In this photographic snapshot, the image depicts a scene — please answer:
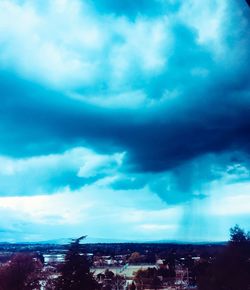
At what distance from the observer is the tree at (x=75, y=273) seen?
2459 centimetres

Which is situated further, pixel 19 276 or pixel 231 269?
pixel 19 276

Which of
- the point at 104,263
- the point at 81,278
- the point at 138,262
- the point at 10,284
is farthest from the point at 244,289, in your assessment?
the point at 138,262

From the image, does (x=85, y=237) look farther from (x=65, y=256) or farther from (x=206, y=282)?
(x=206, y=282)

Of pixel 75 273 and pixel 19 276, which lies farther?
pixel 19 276

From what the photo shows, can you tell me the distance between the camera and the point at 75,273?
983 inches

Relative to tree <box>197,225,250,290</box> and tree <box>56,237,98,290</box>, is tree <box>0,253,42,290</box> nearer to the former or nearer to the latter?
tree <box>56,237,98,290</box>

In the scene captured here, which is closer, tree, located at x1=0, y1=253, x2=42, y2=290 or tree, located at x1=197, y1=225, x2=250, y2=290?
tree, located at x1=197, y1=225, x2=250, y2=290

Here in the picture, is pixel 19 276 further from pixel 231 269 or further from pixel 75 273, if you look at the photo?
pixel 231 269

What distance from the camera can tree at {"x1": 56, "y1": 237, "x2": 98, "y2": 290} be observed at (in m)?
24.6

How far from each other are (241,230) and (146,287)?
1495 centimetres

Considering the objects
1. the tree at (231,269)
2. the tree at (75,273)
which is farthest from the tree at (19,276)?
the tree at (231,269)

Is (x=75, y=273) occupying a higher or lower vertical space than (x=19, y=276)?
higher

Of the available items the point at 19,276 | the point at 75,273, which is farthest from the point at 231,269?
the point at 19,276

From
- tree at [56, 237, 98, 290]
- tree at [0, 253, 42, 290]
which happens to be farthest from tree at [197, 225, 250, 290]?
tree at [0, 253, 42, 290]
